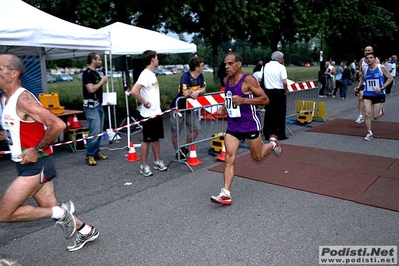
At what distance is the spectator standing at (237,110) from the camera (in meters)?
4.73

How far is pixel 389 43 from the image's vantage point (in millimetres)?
38125

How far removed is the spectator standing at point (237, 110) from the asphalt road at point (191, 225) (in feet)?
1.43

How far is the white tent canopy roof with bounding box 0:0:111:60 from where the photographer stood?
21.4ft

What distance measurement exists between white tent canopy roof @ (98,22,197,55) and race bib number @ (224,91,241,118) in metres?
5.76

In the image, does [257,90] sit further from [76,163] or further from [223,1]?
[223,1]

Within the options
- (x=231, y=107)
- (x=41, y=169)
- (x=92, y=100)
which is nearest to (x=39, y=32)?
(x=92, y=100)

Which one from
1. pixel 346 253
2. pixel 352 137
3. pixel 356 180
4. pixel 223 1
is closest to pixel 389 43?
pixel 223 1

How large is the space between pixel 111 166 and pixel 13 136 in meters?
3.89

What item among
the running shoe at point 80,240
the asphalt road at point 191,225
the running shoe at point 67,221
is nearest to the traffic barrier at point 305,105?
the asphalt road at point 191,225

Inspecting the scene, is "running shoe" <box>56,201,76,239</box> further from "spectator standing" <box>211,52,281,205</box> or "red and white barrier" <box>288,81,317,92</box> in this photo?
"red and white barrier" <box>288,81,317,92</box>

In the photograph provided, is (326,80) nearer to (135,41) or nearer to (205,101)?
(135,41)

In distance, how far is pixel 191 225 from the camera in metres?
4.27

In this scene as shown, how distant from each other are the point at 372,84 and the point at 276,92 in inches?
84.0

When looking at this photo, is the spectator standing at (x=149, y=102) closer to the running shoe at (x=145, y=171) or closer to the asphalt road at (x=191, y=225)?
the running shoe at (x=145, y=171)
